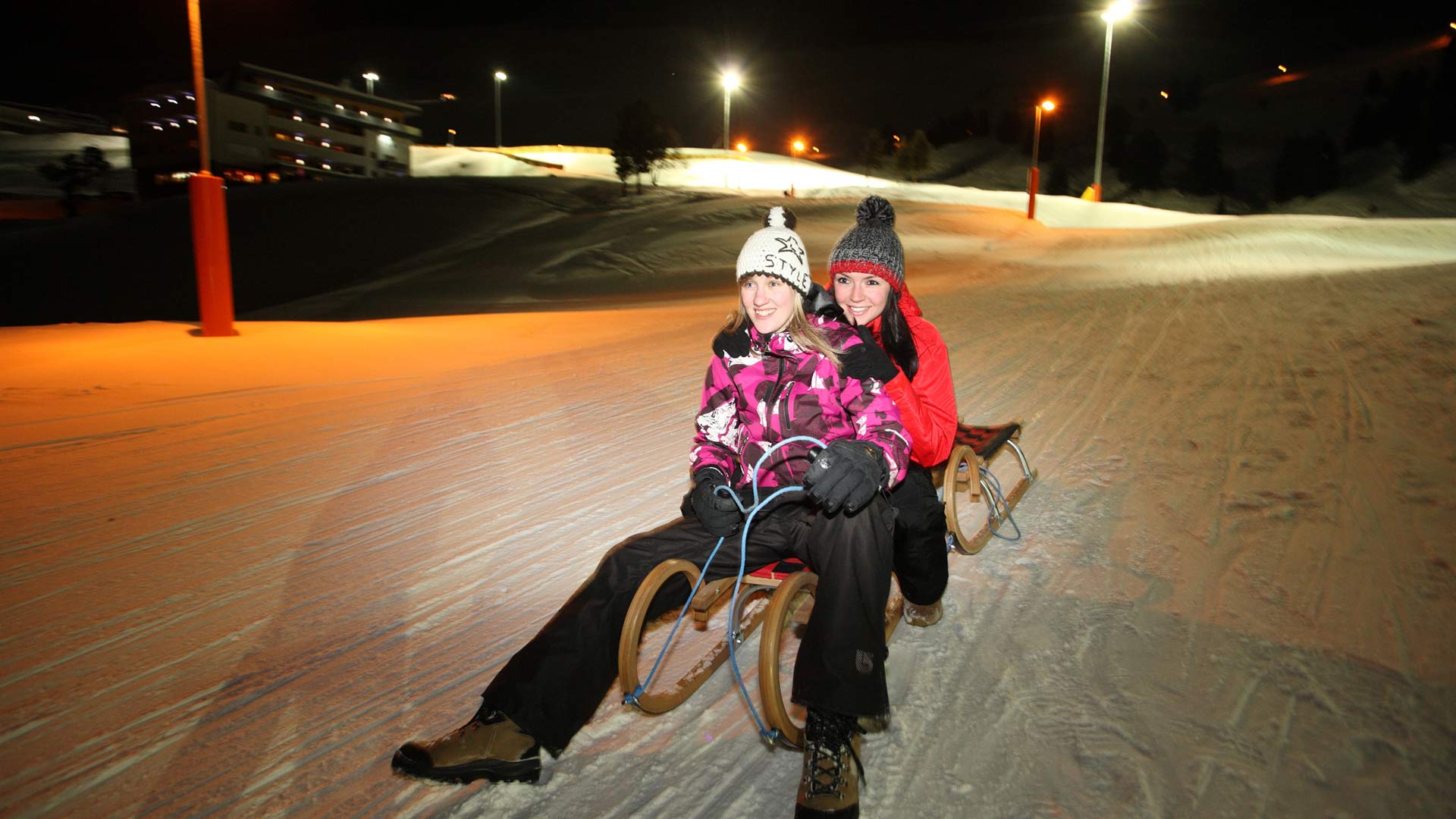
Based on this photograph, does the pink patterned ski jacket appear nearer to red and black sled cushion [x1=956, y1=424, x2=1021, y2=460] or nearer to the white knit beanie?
the white knit beanie

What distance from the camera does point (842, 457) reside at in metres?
2.48

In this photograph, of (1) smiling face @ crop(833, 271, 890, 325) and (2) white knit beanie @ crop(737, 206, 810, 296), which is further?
(1) smiling face @ crop(833, 271, 890, 325)

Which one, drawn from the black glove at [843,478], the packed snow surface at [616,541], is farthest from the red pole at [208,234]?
the black glove at [843,478]

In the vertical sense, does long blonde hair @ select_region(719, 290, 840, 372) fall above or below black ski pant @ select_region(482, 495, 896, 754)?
above

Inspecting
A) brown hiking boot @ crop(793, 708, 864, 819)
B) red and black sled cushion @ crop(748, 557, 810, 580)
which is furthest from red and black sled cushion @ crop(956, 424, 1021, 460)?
brown hiking boot @ crop(793, 708, 864, 819)

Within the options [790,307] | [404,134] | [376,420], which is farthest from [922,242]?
[404,134]

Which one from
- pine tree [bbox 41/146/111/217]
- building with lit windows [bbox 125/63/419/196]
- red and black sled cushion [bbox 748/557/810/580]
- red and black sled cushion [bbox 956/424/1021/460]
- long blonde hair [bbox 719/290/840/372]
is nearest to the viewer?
long blonde hair [bbox 719/290/840/372]

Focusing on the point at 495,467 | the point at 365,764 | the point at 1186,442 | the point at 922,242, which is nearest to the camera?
the point at 365,764

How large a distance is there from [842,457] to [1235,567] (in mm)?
2708

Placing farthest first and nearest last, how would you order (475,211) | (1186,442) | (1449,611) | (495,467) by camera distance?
(475,211) → (1186,442) → (495,467) → (1449,611)

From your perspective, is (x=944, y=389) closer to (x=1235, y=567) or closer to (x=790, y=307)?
(x=790, y=307)

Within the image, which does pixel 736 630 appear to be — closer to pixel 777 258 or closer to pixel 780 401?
pixel 780 401

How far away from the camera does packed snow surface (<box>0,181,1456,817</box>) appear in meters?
2.64

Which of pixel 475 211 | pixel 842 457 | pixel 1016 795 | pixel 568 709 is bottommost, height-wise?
pixel 1016 795
